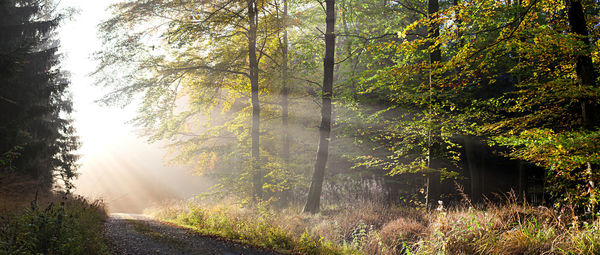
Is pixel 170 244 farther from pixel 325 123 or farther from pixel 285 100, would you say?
pixel 285 100

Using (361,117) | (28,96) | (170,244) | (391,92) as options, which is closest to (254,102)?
(361,117)

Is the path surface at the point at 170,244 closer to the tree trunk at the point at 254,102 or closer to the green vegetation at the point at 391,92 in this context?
the green vegetation at the point at 391,92

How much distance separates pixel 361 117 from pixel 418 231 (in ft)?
22.4

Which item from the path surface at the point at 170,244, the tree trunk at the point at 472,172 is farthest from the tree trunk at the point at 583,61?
the path surface at the point at 170,244

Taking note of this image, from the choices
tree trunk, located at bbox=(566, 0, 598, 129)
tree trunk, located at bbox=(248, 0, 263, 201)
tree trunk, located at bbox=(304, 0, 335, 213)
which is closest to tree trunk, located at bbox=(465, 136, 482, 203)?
tree trunk, located at bbox=(304, 0, 335, 213)

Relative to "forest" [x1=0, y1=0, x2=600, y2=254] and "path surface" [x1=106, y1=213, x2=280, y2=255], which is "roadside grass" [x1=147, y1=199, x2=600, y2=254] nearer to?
"forest" [x1=0, y1=0, x2=600, y2=254]

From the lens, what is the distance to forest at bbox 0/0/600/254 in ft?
19.9

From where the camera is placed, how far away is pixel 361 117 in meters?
13.1

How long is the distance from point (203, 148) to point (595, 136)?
14.9 meters

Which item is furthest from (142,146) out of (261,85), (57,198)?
(261,85)

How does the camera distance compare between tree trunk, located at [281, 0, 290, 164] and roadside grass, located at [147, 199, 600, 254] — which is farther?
tree trunk, located at [281, 0, 290, 164]

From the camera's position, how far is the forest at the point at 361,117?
6.05 m

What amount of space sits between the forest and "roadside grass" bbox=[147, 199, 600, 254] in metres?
0.05

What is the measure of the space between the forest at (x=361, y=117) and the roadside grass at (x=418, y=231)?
47mm
